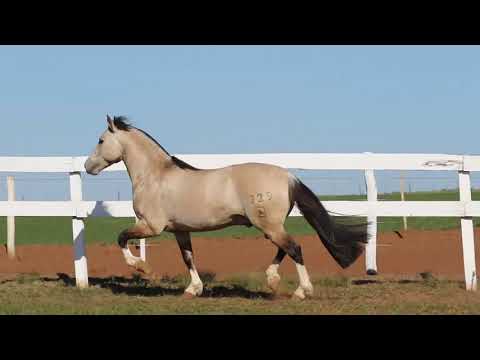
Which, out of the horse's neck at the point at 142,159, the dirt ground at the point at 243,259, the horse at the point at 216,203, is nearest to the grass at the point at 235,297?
the horse at the point at 216,203

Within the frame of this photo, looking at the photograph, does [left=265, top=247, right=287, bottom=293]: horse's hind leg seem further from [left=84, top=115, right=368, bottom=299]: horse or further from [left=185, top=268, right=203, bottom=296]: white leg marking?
[left=185, top=268, right=203, bottom=296]: white leg marking

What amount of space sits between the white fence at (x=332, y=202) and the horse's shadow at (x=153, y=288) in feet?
1.81

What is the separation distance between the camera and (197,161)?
958 centimetres

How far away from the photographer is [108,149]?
8859mm

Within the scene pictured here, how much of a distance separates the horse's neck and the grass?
1461 mm

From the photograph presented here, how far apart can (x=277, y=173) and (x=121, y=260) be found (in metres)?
6.42

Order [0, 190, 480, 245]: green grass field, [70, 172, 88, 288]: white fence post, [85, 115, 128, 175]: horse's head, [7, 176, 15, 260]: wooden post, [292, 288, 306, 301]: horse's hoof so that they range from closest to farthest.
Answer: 1. [292, 288, 306, 301]: horse's hoof
2. [85, 115, 128, 175]: horse's head
3. [70, 172, 88, 288]: white fence post
4. [7, 176, 15, 260]: wooden post
5. [0, 190, 480, 245]: green grass field

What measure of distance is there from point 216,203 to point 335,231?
4.79 feet

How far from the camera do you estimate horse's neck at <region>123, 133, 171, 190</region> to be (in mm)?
8562

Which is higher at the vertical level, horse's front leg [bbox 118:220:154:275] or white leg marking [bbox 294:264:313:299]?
horse's front leg [bbox 118:220:154:275]

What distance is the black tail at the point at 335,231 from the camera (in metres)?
8.05

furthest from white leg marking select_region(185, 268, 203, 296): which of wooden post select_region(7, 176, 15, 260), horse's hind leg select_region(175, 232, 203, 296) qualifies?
wooden post select_region(7, 176, 15, 260)
